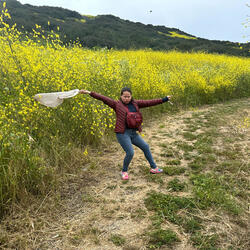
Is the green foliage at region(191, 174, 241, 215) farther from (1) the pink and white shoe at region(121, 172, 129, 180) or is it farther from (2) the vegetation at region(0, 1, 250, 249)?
(1) the pink and white shoe at region(121, 172, 129, 180)

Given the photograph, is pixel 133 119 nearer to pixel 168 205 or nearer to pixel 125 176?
pixel 125 176

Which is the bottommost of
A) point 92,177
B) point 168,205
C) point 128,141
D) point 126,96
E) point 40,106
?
point 92,177

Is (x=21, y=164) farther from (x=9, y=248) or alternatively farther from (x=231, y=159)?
(x=231, y=159)

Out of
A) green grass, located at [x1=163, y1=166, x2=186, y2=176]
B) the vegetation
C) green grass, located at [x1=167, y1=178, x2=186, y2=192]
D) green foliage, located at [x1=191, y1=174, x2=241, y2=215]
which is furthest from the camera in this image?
green grass, located at [x1=163, y1=166, x2=186, y2=176]

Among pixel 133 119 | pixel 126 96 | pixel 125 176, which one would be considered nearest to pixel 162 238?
pixel 125 176

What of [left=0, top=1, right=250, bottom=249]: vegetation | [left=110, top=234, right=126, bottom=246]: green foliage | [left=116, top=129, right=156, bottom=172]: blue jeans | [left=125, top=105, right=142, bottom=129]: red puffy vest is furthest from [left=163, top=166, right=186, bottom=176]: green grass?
[left=110, top=234, right=126, bottom=246]: green foliage

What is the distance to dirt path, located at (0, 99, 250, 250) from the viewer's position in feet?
7.31

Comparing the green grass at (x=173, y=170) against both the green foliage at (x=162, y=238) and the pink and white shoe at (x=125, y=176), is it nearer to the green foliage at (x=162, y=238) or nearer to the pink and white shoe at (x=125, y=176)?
the pink and white shoe at (x=125, y=176)

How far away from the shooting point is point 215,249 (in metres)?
2.10

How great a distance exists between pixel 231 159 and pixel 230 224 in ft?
6.12

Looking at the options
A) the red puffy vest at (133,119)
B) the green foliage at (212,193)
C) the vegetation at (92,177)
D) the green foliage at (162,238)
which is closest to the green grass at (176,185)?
the vegetation at (92,177)

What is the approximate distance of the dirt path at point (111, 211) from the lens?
87.7 inches

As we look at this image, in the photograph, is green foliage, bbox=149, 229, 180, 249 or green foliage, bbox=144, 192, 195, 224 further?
green foliage, bbox=144, 192, 195, 224

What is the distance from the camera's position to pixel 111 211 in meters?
2.68
